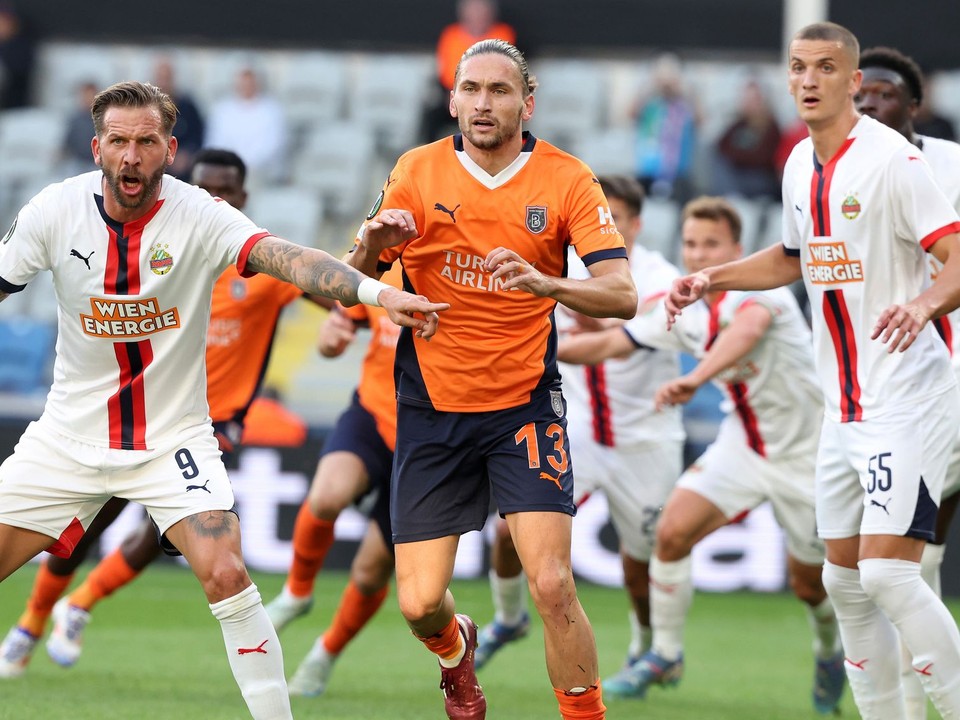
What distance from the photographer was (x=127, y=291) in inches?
214

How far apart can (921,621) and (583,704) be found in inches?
50.7

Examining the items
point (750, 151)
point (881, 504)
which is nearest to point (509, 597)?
point (881, 504)

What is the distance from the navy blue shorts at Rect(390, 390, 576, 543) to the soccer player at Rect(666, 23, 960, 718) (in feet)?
2.81

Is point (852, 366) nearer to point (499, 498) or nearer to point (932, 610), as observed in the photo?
point (932, 610)

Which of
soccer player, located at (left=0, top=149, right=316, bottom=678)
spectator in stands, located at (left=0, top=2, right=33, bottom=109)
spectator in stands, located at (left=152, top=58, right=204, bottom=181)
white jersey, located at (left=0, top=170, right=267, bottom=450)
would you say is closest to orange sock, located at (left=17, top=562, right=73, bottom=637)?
soccer player, located at (left=0, top=149, right=316, bottom=678)

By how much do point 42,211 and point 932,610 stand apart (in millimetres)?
3526

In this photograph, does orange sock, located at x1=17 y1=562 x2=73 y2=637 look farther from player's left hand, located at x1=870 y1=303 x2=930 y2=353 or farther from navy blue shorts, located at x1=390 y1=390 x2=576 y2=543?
Result: player's left hand, located at x1=870 y1=303 x2=930 y2=353

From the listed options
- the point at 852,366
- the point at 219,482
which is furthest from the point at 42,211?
the point at 852,366

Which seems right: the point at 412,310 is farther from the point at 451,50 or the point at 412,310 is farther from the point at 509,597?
the point at 451,50

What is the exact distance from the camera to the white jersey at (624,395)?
862 cm

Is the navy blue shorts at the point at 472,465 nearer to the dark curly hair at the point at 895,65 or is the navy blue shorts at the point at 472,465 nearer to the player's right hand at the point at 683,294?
the player's right hand at the point at 683,294

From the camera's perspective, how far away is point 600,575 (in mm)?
11664

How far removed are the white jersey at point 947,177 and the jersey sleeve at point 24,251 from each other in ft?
11.4

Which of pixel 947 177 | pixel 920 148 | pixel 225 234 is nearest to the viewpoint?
Answer: pixel 225 234
